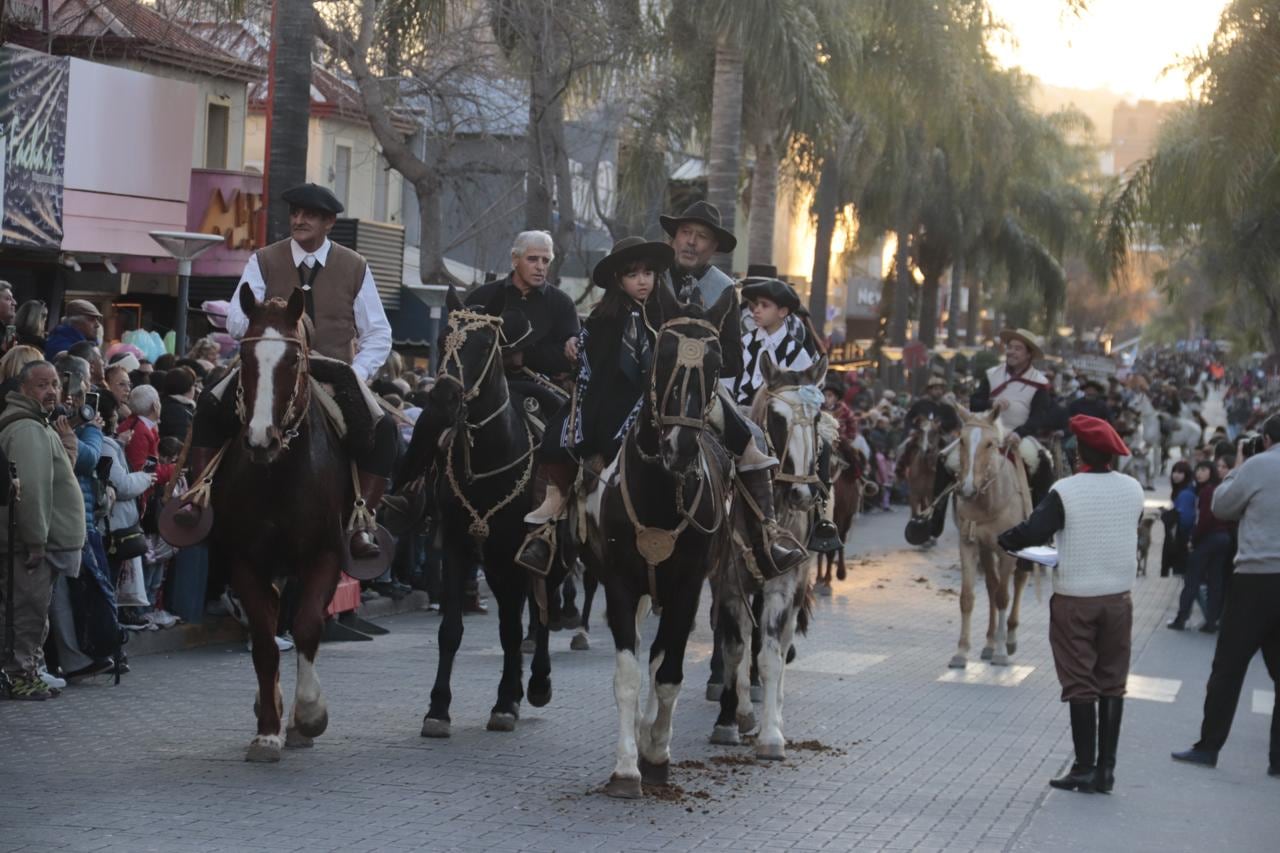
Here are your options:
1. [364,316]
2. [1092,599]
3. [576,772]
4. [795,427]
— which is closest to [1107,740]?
[1092,599]

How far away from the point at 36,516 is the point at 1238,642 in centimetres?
756

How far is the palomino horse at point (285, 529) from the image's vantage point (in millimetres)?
9648

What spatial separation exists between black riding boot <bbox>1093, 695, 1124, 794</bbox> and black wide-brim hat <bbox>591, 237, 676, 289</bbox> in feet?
11.9

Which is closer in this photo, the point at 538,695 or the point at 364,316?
the point at 364,316

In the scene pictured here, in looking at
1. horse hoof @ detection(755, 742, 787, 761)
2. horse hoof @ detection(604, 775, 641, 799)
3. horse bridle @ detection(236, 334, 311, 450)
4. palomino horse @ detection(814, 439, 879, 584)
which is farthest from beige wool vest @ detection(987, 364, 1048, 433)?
horse bridle @ detection(236, 334, 311, 450)

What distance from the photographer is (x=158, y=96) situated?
93.5 ft

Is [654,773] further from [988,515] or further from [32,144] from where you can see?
[32,144]

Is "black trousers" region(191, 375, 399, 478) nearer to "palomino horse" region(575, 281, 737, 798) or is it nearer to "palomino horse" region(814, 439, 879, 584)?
"palomino horse" region(575, 281, 737, 798)

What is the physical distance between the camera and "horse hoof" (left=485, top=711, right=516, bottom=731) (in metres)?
11.2

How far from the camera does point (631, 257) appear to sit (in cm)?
987

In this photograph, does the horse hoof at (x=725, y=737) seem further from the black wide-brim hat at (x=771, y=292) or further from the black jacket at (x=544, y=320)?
the black wide-brim hat at (x=771, y=292)

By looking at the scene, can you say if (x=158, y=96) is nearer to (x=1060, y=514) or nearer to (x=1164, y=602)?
(x=1164, y=602)

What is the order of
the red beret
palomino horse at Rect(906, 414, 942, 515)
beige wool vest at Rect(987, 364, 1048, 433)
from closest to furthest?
the red beret → beige wool vest at Rect(987, 364, 1048, 433) → palomino horse at Rect(906, 414, 942, 515)

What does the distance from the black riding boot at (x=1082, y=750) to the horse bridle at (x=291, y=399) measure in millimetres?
4709
